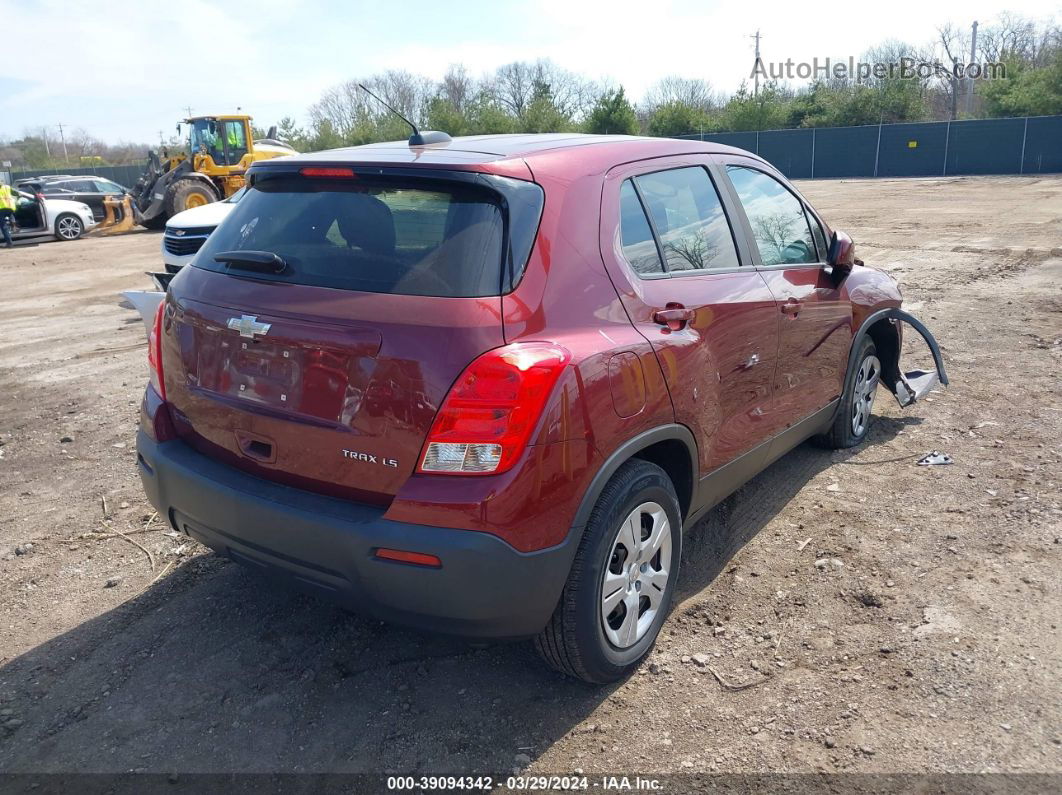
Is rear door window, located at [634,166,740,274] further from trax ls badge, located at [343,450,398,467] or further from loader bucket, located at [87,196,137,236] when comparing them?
loader bucket, located at [87,196,137,236]

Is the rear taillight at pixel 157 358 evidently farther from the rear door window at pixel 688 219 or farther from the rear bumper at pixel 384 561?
the rear door window at pixel 688 219

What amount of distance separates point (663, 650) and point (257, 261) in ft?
6.83

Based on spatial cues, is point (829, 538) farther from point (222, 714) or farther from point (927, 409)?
point (222, 714)

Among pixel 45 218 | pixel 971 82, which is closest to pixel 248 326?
pixel 45 218

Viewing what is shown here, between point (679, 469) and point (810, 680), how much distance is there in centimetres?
89

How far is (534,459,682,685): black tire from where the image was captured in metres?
2.75

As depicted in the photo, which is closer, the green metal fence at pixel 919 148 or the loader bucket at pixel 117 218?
the loader bucket at pixel 117 218

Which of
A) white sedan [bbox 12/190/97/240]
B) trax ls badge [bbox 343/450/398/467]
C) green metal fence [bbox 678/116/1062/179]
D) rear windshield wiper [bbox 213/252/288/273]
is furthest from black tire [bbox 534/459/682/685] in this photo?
green metal fence [bbox 678/116/1062/179]

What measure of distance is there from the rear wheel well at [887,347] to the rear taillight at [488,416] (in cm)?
353

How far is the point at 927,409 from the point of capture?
589cm

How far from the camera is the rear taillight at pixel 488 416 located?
96.7 inches

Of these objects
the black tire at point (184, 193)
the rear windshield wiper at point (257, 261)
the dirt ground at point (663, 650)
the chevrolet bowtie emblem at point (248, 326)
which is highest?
the rear windshield wiper at point (257, 261)

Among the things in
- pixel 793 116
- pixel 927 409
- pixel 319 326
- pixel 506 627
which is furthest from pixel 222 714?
pixel 793 116

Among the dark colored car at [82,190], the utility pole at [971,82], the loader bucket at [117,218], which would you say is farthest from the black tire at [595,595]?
the utility pole at [971,82]
